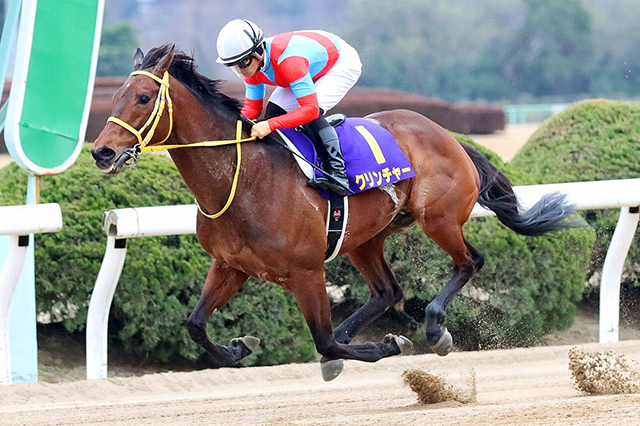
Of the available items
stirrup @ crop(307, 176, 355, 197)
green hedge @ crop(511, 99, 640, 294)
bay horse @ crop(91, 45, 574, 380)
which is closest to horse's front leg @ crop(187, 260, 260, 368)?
bay horse @ crop(91, 45, 574, 380)

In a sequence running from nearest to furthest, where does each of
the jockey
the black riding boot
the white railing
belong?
1. the jockey
2. the black riding boot
3. the white railing

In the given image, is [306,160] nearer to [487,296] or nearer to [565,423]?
[565,423]

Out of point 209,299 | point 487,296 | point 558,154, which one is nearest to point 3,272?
point 209,299

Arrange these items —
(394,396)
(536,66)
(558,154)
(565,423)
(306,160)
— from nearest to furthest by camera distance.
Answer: (565,423) → (306,160) → (394,396) → (558,154) → (536,66)

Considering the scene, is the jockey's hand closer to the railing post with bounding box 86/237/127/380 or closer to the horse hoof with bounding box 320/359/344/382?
the horse hoof with bounding box 320/359/344/382

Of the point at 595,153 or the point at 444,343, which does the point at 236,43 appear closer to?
the point at 444,343

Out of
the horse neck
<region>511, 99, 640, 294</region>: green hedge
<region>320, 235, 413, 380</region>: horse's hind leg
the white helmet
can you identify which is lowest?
<region>320, 235, 413, 380</region>: horse's hind leg

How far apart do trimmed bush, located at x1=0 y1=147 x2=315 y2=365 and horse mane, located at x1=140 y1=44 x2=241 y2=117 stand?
59.8 inches

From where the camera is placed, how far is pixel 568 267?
6.76 meters

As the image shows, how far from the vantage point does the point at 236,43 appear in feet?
14.4

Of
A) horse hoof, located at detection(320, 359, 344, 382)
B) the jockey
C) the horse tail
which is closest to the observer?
the jockey

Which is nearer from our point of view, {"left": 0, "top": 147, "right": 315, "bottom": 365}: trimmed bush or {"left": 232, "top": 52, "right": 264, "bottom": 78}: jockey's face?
{"left": 232, "top": 52, "right": 264, "bottom": 78}: jockey's face

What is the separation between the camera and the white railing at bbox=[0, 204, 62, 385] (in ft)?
17.4

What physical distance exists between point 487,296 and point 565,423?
9.77 ft
